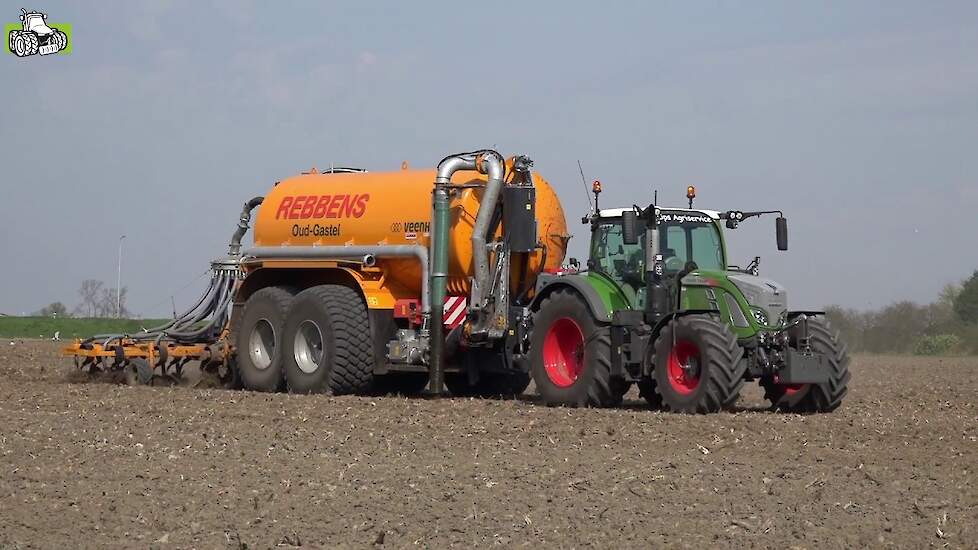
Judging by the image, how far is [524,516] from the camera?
30.6 feet

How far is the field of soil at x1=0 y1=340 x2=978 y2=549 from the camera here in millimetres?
8969

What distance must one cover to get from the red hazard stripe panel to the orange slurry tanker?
1 centimetres

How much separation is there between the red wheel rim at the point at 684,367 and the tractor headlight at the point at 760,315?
76cm

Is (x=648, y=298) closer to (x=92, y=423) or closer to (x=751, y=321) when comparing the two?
(x=751, y=321)

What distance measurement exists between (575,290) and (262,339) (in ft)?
17.5

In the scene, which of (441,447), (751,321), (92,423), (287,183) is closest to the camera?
(441,447)

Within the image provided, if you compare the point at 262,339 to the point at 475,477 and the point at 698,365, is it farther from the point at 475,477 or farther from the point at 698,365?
the point at 475,477

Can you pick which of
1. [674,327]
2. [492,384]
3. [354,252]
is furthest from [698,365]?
[354,252]

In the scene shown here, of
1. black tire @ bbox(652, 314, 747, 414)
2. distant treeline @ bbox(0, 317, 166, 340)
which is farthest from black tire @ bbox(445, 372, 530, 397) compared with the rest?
distant treeline @ bbox(0, 317, 166, 340)

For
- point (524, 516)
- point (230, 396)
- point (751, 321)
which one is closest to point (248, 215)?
point (230, 396)

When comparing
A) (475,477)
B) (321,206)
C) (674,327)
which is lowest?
(475,477)

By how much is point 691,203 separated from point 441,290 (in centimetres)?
317

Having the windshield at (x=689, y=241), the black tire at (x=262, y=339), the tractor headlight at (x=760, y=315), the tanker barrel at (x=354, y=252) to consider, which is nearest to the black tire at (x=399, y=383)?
the black tire at (x=262, y=339)

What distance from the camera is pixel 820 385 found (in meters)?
15.5
